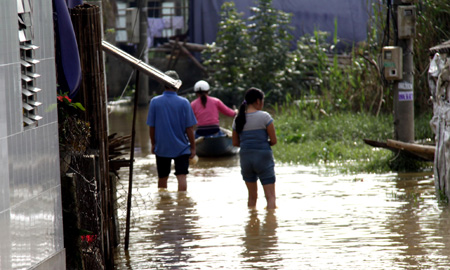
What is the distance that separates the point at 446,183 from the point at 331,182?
94.3 inches

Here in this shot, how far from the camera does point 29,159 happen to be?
5.16m

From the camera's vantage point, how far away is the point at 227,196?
11250 mm

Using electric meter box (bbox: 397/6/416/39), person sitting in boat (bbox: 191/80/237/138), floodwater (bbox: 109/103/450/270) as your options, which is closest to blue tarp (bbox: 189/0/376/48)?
person sitting in boat (bbox: 191/80/237/138)

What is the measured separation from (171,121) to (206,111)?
13.3 feet

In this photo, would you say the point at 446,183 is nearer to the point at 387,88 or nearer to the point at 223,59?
the point at 387,88

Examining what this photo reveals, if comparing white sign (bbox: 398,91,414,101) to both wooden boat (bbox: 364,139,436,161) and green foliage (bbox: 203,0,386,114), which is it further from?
green foliage (bbox: 203,0,386,114)

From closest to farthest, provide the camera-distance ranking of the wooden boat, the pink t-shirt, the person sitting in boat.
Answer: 1. the wooden boat
2. the person sitting in boat
3. the pink t-shirt

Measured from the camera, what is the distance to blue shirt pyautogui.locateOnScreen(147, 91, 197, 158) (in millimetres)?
11078

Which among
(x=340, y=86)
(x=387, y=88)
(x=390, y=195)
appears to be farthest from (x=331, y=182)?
(x=340, y=86)

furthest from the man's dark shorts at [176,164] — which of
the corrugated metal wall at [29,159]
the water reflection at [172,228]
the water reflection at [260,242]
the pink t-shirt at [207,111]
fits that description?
the corrugated metal wall at [29,159]

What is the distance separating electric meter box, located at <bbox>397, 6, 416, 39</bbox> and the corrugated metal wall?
25.4 feet

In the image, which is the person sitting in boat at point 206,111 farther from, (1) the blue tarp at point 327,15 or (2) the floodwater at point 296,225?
(1) the blue tarp at point 327,15

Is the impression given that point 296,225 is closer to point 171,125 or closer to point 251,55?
point 171,125

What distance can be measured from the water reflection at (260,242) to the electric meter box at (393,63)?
3.68 meters
